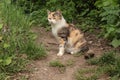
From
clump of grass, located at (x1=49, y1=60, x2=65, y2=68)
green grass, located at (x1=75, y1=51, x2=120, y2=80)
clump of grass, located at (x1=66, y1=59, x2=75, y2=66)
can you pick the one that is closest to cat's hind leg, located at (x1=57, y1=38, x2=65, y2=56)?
clump of grass, located at (x1=66, y1=59, x2=75, y2=66)

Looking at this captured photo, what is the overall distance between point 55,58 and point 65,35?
634 mm

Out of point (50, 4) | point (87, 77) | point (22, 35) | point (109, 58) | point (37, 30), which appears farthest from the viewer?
point (50, 4)

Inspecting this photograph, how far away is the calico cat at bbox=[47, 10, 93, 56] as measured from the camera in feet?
24.3

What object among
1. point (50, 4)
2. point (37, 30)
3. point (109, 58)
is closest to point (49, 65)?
point (109, 58)

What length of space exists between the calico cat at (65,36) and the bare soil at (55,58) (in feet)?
0.62

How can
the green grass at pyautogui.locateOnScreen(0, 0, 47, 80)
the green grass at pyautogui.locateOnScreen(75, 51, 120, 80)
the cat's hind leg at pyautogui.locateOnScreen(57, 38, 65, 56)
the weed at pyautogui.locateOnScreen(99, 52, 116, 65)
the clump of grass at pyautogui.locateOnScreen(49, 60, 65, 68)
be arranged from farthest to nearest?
the cat's hind leg at pyautogui.locateOnScreen(57, 38, 65, 56) < the clump of grass at pyautogui.locateOnScreen(49, 60, 65, 68) < the weed at pyautogui.locateOnScreen(99, 52, 116, 65) < the green grass at pyautogui.locateOnScreen(0, 0, 47, 80) < the green grass at pyautogui.locateOnScreen(75, 51, 120, 80)

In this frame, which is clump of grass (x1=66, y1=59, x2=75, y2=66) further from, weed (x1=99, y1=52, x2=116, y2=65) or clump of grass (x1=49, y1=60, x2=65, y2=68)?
weed (x1=99, y1=52, x2=116, y2=65)

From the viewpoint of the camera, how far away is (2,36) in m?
6.95

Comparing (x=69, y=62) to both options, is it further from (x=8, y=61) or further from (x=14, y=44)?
(x=8, y=61)

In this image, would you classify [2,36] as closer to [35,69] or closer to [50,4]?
[35,69]

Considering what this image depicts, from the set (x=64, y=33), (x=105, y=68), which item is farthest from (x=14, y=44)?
(x=105, y=68)

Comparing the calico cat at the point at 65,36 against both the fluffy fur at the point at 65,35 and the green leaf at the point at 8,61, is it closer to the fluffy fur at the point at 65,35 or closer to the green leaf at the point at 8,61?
the fluffy fur at the point at 65,35

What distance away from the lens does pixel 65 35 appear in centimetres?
748

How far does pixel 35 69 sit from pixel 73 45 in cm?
135
